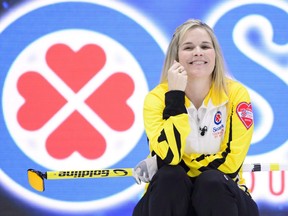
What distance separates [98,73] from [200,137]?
90 cm

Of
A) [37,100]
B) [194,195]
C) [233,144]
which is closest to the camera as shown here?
[194,195]

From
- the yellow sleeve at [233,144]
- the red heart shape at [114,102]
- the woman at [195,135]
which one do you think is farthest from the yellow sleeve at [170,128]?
the red heart shape at [114,102]

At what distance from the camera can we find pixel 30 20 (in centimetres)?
232

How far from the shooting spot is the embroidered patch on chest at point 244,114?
5.06ft

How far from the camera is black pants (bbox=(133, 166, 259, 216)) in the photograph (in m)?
1.33

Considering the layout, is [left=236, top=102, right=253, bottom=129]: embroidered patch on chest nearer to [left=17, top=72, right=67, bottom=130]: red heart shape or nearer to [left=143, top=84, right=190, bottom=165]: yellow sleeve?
[left=143, top=84, right=190, bottom=165]: yellow sleeve

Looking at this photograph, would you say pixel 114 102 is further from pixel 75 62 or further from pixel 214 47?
pixel 214 47

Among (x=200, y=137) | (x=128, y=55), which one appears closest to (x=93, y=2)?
(x=128, y=55)

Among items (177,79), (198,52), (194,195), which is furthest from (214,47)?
(194,195)

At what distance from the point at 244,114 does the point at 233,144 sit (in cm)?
10

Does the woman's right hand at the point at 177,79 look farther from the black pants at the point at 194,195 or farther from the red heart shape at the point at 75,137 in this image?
the red heart shape at the point at 75,137

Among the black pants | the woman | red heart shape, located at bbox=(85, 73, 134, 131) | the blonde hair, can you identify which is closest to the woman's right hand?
the woman

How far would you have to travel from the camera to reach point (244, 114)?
1547mm

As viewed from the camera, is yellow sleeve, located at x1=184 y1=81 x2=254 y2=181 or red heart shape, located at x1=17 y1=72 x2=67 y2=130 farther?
red heart shape, located at x1=17 y1=72 x2=67 y2=130
